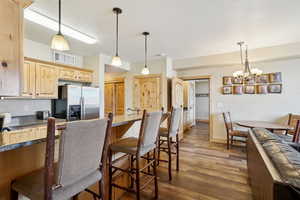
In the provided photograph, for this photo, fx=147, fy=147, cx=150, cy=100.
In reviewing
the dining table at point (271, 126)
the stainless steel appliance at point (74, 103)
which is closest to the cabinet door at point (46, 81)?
the stainless steel appliance at point (74, 103)

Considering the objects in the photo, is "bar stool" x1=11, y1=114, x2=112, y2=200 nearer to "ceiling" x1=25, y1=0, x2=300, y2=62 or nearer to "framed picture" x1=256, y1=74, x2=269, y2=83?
"ceiling" x1=25, y1=0, x2=300, y2=62

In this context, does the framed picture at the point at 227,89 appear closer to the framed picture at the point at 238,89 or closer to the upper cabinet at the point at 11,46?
the framed picture at the point at 238,89

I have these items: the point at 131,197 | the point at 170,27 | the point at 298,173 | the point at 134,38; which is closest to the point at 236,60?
the point at 170,27

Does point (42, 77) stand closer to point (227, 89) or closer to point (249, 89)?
point (227, 89)

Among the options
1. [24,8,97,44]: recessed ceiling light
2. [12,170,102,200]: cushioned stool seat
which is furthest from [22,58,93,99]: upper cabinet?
[12,170,102,200]: cushioned stool seat

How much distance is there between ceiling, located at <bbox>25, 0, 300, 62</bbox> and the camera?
6.63 ft

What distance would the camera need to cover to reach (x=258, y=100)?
159 inches

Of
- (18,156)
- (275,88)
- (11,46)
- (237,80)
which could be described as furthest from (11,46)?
(275,88)

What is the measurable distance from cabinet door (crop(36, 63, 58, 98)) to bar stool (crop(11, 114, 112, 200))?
2553mm

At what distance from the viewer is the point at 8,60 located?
115cm

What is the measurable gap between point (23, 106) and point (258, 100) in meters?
5.70

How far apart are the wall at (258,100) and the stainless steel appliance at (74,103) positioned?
334 centimetres

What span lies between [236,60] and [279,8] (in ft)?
6.70

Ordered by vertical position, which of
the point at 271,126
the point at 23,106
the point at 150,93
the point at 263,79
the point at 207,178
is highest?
the point at 263,79
